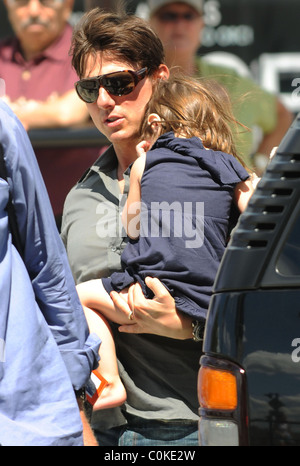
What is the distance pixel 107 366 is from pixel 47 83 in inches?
101

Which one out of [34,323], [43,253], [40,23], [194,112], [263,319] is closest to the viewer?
[263,319]

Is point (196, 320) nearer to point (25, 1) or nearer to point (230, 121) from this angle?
point (230, 121)

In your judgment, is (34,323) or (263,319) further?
(34,323)

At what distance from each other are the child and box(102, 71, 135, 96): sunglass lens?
6.0 inches

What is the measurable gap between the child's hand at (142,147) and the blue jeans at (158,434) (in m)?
1.00

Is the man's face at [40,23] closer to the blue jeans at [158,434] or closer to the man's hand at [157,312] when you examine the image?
the man's hand at [157,312]

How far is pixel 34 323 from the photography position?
8.82 ft

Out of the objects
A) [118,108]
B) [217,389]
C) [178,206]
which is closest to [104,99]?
[118,108]

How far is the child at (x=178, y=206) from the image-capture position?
10.1 feet

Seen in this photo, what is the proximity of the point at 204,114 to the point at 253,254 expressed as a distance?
0.96 m

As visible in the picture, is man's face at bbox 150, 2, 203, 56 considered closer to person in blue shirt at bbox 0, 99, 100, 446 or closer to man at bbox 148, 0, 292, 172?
man at bbox 148, 0, 292, 172

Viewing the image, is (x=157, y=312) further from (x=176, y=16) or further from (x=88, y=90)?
(x=176, y=16)

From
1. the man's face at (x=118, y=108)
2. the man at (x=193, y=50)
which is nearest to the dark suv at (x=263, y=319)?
the man's face at (x=118, y=108)
